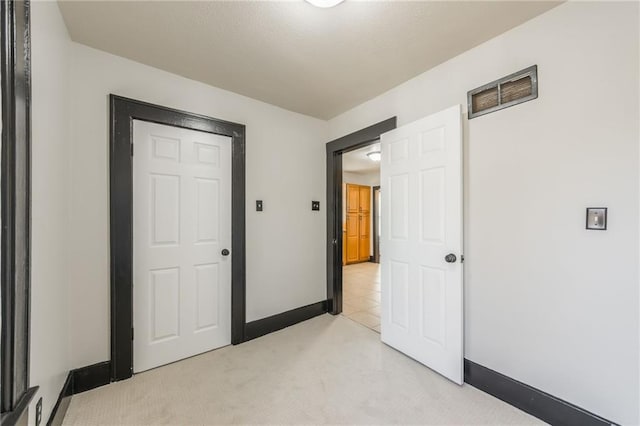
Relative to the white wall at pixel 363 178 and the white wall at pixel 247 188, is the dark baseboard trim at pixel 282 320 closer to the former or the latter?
the white wall at pixel 247 188

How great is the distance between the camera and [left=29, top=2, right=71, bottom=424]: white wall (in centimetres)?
125

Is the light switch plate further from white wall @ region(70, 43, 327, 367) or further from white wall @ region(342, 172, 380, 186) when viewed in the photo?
white wall @ region(342, 172, 380, 186)

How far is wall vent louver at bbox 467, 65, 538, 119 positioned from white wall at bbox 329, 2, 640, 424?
44mm

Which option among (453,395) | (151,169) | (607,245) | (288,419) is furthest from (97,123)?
(607,245)

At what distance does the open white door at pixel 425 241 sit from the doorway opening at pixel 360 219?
91.9 inches

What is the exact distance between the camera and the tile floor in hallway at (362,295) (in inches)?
128

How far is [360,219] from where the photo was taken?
23.5ft

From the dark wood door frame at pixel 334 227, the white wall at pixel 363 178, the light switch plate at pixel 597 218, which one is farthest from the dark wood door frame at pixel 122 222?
the white wall at pixel 363 178

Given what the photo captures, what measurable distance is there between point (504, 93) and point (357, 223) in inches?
211

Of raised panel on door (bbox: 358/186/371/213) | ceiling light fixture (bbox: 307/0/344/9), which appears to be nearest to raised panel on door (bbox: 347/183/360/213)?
raised panel on door (bbox: 358/186/371/213)

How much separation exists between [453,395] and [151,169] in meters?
2.74

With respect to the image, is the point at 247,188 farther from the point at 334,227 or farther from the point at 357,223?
the point at 357,223

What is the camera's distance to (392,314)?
8.18 feet

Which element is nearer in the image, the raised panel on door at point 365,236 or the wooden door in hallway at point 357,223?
the wooden door in hallway at point 357,223
